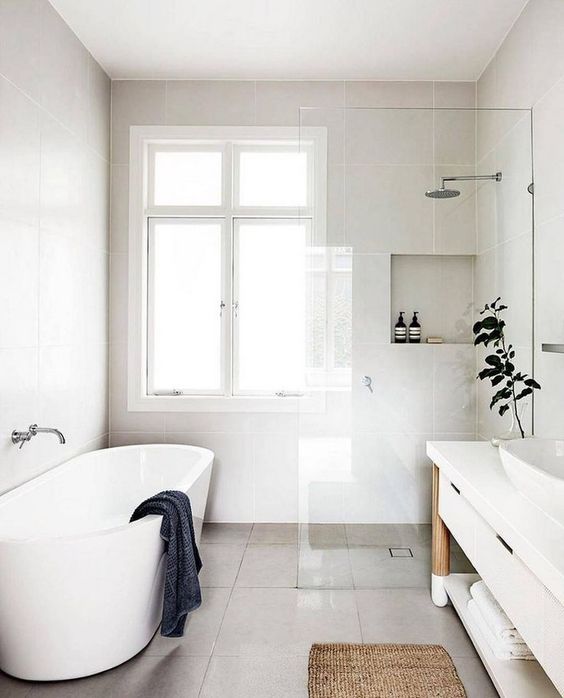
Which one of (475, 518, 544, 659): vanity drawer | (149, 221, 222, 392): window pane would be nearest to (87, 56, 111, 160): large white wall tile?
(149, 221, 222, 392): window pane

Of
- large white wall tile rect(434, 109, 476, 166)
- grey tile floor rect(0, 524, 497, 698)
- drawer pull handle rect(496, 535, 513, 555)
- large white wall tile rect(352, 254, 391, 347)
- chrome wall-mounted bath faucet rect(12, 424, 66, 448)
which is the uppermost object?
large white wall tile rect(434, 109, 476, 166)

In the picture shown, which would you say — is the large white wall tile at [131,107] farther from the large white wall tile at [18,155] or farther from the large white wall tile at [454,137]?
the large white wall tile at [454,137]

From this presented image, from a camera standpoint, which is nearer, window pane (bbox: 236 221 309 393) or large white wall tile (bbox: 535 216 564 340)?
large white wall tile (bbox: 535 216 564 340)

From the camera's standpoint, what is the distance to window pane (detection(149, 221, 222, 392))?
11.7ft

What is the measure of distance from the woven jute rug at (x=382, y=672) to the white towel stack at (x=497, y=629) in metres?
0.20

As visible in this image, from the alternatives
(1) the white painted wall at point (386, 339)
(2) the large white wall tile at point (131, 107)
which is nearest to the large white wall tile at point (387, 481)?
(1) the white painted wall at point (386, 339)

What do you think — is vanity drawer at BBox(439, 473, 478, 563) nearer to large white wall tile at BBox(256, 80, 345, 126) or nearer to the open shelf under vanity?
the open shelf under vanity

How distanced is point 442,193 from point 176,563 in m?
2.01

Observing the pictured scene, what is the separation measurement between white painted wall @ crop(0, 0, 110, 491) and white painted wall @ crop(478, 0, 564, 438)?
227 cm

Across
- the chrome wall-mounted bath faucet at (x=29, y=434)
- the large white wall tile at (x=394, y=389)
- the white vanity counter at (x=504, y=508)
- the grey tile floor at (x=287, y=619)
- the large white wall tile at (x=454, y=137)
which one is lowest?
the grey tile floor at (x=287, y=619)

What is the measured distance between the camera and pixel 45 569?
1.78m

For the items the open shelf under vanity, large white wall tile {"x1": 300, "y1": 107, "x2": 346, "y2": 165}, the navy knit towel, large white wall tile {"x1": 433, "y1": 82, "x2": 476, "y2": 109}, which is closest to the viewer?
the open shelf under vanity

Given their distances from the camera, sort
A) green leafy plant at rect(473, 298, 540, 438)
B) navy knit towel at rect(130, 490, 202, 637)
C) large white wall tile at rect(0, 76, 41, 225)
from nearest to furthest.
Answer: navy knit towel at rect(130, 490, 202, 637)
large white wall tile at rect(0, 76, 41, 225)
green leafy plant at rect(473, 298, 540, 438)

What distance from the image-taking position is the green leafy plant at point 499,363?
2.52m
